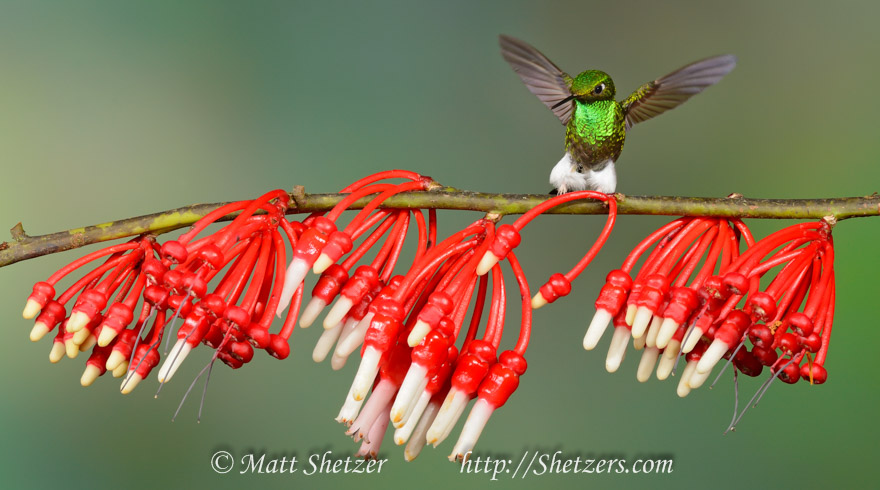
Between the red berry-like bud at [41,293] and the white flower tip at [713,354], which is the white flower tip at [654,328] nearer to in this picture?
the white flower tip at [713,354]

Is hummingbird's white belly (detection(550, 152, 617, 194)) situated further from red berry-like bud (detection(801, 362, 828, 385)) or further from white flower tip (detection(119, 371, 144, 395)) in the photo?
white flower tip (detection(119, 371, 144, 395))

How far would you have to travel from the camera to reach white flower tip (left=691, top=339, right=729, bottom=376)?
1024 mm

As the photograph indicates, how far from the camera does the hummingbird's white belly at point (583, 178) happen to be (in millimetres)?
1586

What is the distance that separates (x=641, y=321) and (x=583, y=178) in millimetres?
605

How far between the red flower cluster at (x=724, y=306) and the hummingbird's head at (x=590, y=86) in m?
0.38

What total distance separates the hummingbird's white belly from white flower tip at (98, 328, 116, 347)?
2.91ft

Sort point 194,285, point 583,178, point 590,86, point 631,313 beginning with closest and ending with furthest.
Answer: point 194,285 → point 631,313 → point 590,86 → point 583,178

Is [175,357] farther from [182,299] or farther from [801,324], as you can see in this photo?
[801,324]

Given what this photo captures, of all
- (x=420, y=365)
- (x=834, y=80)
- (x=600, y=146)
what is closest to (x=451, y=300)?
(x=420, y=365)

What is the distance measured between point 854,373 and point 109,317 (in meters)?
1.69

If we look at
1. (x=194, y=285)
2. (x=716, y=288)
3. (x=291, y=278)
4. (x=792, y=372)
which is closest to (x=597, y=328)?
(x=716, y=288)

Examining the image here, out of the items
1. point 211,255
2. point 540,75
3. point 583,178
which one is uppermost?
point 540,75

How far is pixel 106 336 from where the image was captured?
39.2 inches

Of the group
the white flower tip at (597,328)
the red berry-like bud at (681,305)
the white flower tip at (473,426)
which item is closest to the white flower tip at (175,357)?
the white flower tip at (473,426)
